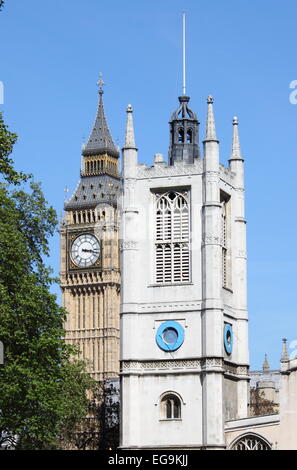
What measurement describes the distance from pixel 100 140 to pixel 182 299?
251 feet

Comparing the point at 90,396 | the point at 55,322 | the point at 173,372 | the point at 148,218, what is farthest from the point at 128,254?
the point at 90,396

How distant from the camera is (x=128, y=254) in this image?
6912 cm

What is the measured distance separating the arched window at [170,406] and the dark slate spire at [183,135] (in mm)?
12532

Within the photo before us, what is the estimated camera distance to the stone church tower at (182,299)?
219ft

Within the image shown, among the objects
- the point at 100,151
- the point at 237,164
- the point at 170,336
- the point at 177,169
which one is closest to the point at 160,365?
the point at 170,336

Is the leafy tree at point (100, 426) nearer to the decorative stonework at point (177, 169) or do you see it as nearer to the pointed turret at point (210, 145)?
the decorative stonework at point (177, 169)

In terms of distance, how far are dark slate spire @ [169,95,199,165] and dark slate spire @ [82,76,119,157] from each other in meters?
71.3

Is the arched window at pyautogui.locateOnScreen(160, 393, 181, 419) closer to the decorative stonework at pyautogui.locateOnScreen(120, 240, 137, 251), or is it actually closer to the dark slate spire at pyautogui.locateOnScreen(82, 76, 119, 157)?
the decorative stonework at pyautogui.locateOnScreen(120, 240, 137, 251)

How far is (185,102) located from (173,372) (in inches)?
585

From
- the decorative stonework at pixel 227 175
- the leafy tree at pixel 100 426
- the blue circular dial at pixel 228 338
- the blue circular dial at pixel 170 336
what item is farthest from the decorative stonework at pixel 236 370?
the leafy tree at pixel 100 426

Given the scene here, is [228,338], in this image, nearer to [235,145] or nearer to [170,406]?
[170,406]
